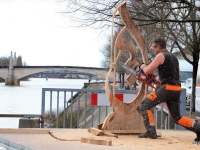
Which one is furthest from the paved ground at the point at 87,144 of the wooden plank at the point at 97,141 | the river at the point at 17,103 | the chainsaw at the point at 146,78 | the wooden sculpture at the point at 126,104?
the river at the point at 17,103

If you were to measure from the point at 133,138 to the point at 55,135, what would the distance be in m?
1.31

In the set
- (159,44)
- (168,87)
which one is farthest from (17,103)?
(168,87)

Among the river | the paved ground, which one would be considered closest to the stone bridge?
the river

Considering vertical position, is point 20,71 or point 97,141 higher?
point 20,71

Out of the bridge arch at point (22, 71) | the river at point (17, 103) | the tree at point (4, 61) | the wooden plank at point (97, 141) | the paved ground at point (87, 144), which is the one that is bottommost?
the river at point (17, 103)

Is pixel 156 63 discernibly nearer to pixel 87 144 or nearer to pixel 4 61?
pixel 87 144

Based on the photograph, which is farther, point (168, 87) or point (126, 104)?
point (126, 104)

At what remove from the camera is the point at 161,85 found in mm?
7586

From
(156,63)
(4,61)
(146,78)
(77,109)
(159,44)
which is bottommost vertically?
(77,109)

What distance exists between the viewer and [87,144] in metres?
6.98

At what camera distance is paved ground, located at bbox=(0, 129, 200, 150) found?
21.9 ft

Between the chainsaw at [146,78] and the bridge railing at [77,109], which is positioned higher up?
the chainsaw at [146,78]

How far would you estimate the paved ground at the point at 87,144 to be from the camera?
6.67 meters

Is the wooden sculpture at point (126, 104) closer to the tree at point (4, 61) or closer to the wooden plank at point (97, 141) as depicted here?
the wooden plank at point (97, 141)
